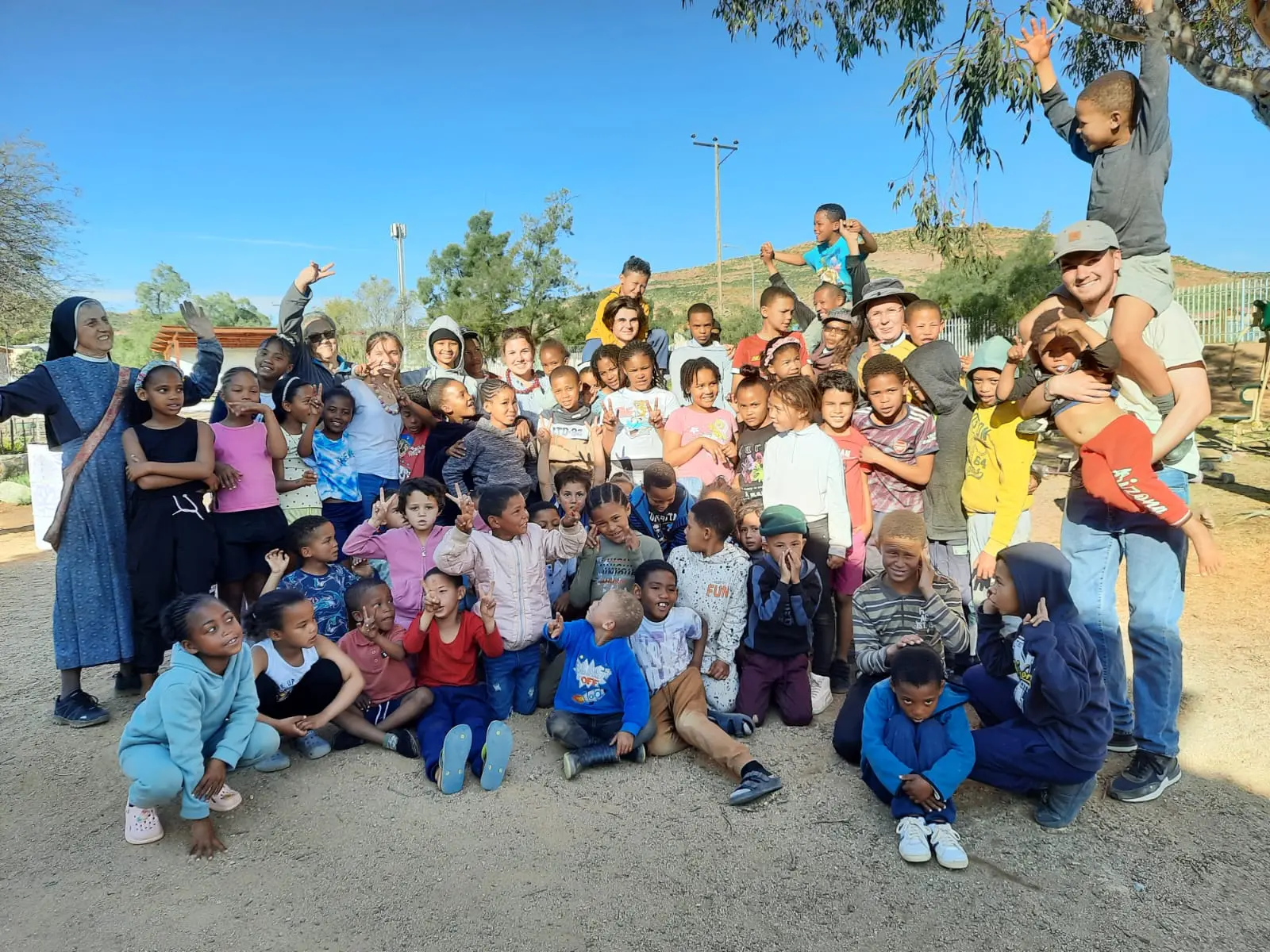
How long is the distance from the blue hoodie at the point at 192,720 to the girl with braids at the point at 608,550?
5.84 ft

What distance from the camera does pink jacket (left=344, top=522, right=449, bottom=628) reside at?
417 cm

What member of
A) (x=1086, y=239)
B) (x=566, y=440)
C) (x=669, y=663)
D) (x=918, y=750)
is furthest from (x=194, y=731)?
(x=1086, y=239)

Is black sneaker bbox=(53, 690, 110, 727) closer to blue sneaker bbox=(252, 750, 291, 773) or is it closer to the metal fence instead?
blue sneaker bbox=(252, 750, 291, 773)

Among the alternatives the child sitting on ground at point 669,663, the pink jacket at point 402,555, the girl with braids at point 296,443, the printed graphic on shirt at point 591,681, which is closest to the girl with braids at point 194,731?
the pink jacket at point 402,555

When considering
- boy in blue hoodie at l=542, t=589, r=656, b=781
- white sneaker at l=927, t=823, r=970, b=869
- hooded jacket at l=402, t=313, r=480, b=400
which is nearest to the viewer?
white sneaker at l=927, t=823, r=970, b=869

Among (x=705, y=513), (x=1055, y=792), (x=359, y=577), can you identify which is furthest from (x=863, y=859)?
(x=359, y=577)

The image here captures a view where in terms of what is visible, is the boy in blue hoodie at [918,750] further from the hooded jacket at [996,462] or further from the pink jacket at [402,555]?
the pink jacket at [402,555]

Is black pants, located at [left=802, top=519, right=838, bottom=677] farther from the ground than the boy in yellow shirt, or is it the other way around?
the boy in yellow shirt

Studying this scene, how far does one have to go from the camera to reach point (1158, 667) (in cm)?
299

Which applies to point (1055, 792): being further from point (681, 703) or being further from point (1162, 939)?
point (681, 703)

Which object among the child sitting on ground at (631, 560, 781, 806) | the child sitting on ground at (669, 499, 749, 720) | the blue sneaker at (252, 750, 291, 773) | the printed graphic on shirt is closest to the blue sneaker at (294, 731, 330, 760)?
the blue sneaker at (252, 750, 291, 773)

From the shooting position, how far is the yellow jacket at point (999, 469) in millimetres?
3879

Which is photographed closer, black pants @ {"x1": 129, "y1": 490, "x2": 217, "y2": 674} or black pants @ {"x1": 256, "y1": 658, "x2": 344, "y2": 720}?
black pants @ {"x1": 256, "y1": 658, "x2": 344, "y2": 720}

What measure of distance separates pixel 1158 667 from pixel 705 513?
2.01 m
